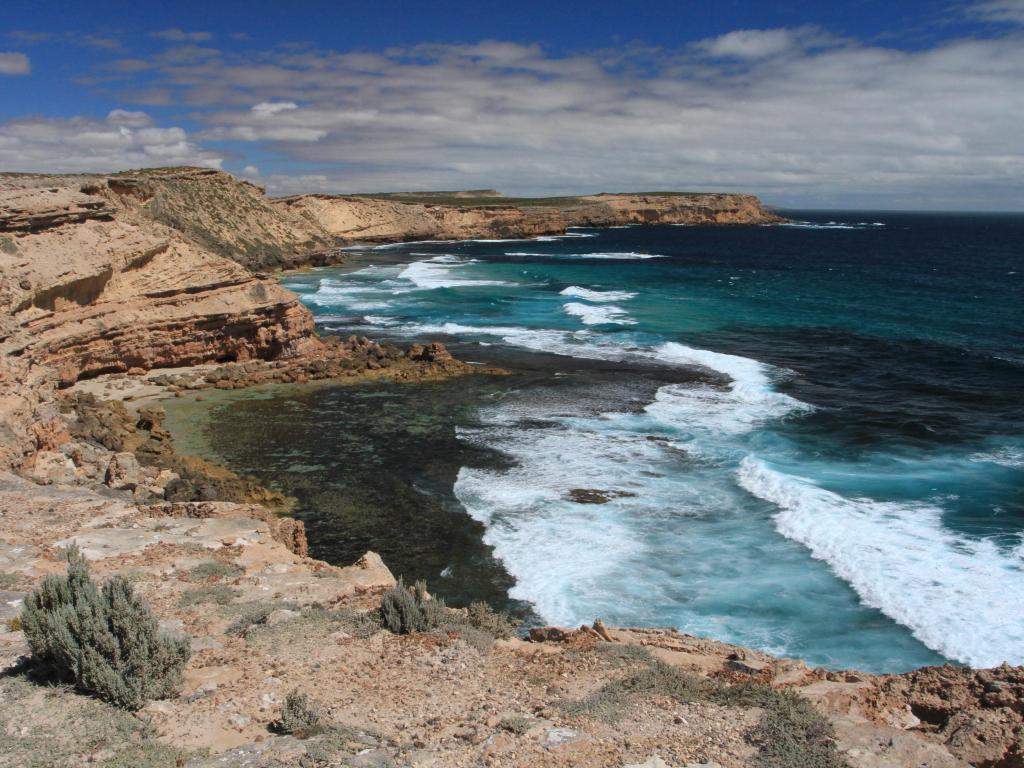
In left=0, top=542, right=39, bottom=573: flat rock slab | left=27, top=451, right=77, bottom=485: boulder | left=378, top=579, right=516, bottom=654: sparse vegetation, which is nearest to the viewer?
left=378, top=579, right=516, bottom=654: sparse vegetation

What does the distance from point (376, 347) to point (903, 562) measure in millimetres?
23320

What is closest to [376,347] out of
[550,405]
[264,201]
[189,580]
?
[550,405]

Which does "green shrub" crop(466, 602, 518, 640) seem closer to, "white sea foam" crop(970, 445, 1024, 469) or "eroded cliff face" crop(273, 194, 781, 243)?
"white sea foam" crop(970, 445, 1024, 469)

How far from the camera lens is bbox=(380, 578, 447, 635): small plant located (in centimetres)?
885

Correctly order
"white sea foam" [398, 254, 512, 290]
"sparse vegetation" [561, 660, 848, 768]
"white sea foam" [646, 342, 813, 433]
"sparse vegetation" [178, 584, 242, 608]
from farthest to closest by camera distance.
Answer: "white sea foam" [398, 254, 512, 290] < "white sea foam" [646, 342, 813, 433] < "sparse vegetation" [178, 584, 242, 608] < "sparse vegetation" [561, 660, 848, 768]

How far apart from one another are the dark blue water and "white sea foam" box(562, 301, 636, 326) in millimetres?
229

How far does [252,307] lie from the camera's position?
2986cm

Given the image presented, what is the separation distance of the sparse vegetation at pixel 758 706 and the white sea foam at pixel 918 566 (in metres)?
6.34

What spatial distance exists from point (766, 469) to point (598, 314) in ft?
92.2

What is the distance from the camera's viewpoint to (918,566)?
14.4m

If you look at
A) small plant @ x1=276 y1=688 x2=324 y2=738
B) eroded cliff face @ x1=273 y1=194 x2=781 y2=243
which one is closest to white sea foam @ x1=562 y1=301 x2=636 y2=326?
small plant @ x1=276 y1=688 x2=324 y2=738

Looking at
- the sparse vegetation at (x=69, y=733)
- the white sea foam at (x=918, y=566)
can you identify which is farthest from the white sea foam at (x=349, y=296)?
the sparse vegetation at (x=69, y=733)

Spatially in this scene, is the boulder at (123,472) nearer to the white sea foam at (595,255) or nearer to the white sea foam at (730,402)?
the white sea foam at (730,402)

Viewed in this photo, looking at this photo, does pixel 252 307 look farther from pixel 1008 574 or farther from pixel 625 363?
pixel 1008 574
